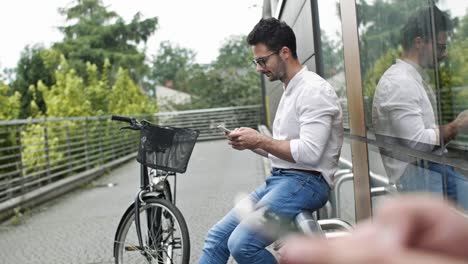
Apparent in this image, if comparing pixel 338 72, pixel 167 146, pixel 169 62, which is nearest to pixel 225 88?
pixel 338 72

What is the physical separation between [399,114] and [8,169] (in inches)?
342

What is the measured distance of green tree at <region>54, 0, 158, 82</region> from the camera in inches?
2115

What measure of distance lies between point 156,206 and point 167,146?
0.39m

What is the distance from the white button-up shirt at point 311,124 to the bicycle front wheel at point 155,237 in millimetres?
1333

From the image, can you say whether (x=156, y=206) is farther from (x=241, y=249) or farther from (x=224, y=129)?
(x=241, y=249)

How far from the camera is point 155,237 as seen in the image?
423cm

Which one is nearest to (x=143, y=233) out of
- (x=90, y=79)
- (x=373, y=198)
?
(x=373, y=198)

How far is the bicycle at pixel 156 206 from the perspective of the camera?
4.17 m

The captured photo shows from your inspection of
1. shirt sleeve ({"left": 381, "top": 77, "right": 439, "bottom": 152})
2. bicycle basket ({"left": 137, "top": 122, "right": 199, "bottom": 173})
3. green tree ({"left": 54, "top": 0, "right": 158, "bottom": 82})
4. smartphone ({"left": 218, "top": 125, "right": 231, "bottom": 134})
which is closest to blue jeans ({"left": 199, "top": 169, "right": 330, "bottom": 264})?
smartphone ({"left": 218, "top": 125, "right": 231, "bottom": 134})

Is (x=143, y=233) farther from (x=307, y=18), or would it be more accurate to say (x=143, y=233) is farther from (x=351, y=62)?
(x=307, y=18)

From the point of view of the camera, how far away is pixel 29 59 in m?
58.8

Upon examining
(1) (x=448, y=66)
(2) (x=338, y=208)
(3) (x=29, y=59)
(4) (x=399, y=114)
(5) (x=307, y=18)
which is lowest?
(2) (x=338, y=208)

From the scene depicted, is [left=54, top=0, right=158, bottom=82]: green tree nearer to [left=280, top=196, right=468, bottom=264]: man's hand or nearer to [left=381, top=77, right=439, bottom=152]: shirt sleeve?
[left=381, top=77, right=439, bottom=152]: shirt sleeve

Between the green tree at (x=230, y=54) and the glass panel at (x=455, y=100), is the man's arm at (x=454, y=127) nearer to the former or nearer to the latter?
the glass panel at (x=455, y=100)
